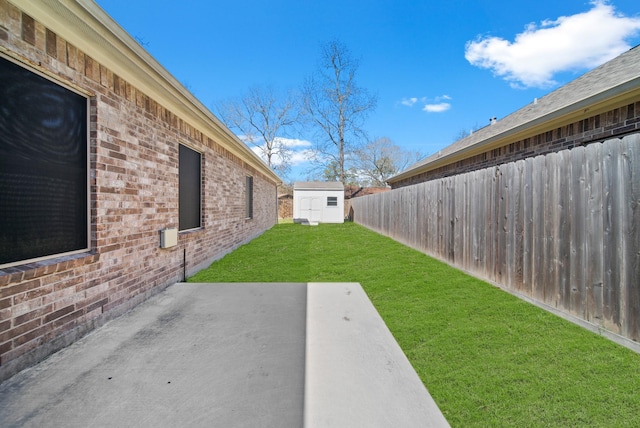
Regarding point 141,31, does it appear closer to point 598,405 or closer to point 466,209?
point 466,209

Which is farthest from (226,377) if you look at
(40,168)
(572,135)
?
(572,135)

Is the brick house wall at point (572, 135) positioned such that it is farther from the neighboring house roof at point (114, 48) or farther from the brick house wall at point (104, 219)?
the brick house wall at point (104, 219)

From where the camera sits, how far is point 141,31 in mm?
12648

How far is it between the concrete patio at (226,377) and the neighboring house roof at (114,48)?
2707 millimetres

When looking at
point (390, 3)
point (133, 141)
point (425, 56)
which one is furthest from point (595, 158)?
point (425, 56)

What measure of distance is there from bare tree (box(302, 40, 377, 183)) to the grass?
23645mm

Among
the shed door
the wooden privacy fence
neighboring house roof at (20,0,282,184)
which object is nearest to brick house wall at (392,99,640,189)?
the wooden privacy fence

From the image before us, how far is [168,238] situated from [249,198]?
6.25 m

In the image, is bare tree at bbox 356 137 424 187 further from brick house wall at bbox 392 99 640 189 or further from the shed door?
brick house wall at bbox 392 99 640 189

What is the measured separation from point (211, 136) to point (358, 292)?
4.39 metres

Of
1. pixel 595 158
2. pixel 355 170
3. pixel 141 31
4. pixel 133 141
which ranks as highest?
pixel 141 31

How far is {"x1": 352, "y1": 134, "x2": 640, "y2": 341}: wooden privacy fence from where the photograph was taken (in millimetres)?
2717

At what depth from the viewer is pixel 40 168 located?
8.09 ft

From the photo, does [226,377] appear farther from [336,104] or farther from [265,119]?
[265,119]
